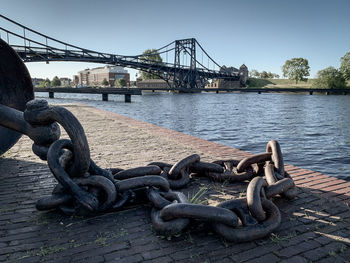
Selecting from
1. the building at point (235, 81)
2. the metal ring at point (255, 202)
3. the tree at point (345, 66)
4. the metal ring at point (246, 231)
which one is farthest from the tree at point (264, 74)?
the metal ring at point (246, 231)

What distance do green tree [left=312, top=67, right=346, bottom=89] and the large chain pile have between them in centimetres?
7268

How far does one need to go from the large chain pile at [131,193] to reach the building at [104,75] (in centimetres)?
12911

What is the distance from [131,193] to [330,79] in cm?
7387

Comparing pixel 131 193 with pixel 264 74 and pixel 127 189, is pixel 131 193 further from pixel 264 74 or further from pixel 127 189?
pixel 264 74

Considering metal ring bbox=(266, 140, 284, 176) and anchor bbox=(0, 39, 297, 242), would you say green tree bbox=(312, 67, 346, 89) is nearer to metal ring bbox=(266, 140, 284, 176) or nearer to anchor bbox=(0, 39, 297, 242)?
metal ring bbox=(266, 140, 284, 176)

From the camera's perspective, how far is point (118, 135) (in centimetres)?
641

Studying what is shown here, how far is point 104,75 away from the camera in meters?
129

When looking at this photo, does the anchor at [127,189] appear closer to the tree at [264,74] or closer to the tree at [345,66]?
the tree at [345,66]

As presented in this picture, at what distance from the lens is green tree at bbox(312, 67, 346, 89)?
213 feet

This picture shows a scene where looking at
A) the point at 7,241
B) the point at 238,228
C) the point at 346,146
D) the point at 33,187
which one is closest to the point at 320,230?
the point at 238,228

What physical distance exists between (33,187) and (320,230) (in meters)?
2.77

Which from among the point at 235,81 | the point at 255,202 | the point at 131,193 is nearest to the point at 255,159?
the point at 255,202

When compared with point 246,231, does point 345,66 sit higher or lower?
higher

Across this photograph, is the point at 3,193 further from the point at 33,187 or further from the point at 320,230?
the point at 320,230
